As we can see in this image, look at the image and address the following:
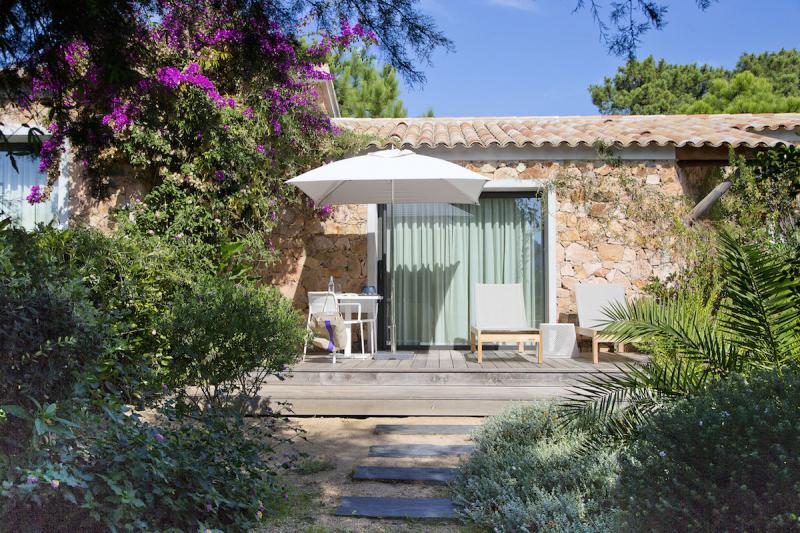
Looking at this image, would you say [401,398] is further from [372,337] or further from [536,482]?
[536,482]

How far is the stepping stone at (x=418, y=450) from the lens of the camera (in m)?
5.19

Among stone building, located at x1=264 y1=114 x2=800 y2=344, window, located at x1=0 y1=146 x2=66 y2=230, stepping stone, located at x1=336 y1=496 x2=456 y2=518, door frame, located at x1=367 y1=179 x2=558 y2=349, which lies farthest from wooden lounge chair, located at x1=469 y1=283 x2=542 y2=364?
window, located at x1=0 y1=146 x2=66 y2=230

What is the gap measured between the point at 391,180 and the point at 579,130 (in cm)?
329

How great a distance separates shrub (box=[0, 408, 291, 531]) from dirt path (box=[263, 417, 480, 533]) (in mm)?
379

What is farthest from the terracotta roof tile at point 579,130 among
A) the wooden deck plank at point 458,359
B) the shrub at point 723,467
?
the shrub at point 723,467

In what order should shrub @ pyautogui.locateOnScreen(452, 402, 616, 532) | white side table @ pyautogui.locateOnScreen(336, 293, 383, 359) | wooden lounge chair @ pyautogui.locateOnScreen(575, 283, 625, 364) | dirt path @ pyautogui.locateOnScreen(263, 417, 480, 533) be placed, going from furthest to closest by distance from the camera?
wooden lounge chair @ pyautogui.locateOnScreen(575, 283, 625, 364) → white side table @ pyautogui.locateOnScreen(336, 293, 383, 359) → dirt path @ pyautogui.locateOnScreen(263, 417, 480, 533) → shrub @ pyautogui.locateOnScreen(452, 402, 616, 532)

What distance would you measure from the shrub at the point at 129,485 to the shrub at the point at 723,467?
1817mm

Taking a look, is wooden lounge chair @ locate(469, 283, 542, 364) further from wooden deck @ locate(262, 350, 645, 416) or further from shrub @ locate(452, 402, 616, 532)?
shrub @ locate(452, 402, 616, 532)

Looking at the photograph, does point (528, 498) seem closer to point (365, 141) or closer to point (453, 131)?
point (365, 141)

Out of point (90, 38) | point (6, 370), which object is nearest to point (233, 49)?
point (90, 38)

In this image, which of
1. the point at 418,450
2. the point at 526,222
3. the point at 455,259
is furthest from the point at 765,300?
the point at 455,259

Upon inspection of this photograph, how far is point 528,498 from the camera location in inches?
144

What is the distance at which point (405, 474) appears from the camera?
459 cm

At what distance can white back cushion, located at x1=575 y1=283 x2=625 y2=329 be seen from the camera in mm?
8469
